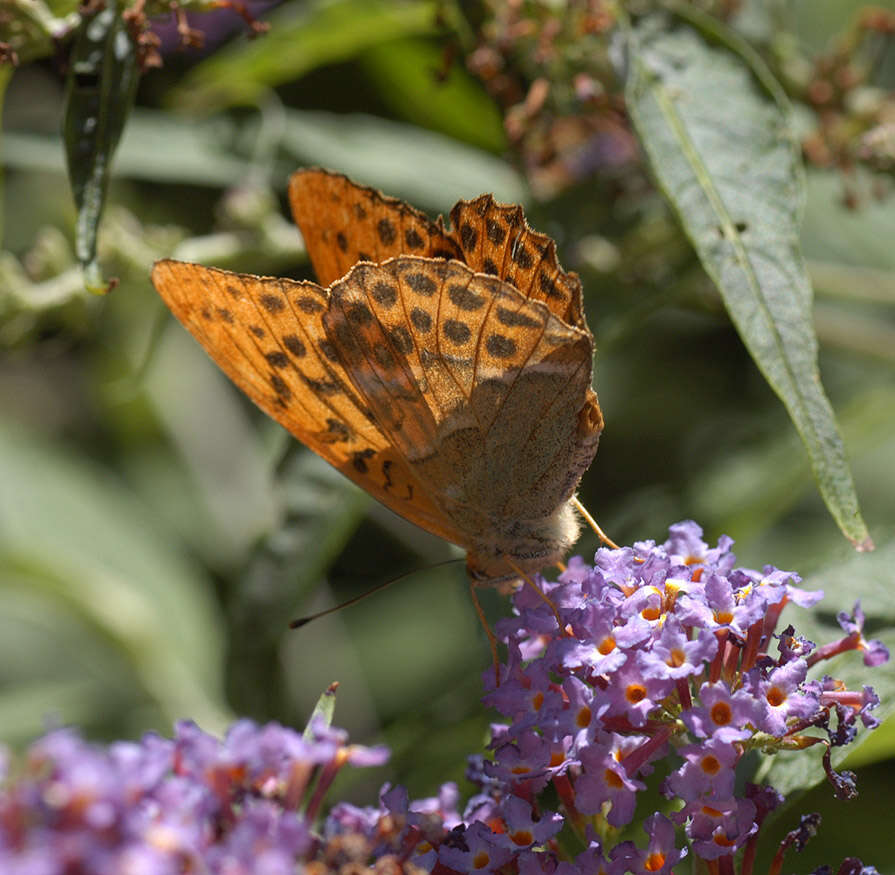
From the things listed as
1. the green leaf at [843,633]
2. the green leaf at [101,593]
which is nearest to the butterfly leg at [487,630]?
the green leaf at [843,633]

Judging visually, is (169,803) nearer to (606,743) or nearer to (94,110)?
(606,743)

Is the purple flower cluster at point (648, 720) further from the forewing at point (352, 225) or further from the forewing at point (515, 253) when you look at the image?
the forewing at point (352, 225)

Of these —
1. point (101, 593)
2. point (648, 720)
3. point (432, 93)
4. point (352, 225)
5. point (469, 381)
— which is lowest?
point (101, 593)

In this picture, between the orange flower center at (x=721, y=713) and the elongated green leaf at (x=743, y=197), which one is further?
the elongated green leaf at (x=743, y=197)

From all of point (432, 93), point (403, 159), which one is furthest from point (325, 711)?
point (432, 93)

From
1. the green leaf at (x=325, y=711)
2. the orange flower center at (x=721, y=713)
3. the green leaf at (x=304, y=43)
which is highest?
the green leaf at (x=304, y=43)

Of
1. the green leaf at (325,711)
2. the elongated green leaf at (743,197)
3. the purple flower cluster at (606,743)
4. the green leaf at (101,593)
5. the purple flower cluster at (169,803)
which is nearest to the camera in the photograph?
the purple flower cluster at (169,803)
